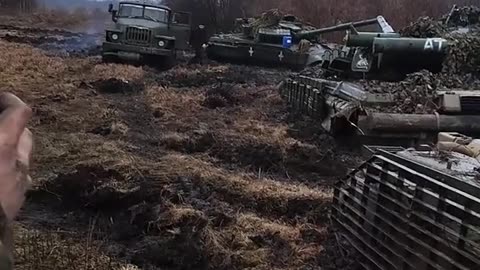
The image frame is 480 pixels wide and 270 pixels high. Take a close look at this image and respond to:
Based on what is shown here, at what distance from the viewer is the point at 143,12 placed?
19656 millimetres

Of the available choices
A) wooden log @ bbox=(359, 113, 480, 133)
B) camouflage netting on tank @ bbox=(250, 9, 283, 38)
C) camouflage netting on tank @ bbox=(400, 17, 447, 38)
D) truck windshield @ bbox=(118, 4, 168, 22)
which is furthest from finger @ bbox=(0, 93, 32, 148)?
truck windshield @ bbox=(118, 4, 168, 22)

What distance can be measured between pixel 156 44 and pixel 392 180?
48.0 ft

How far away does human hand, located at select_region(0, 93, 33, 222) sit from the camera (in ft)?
3.04

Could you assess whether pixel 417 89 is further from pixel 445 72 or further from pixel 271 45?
pixel 271 45

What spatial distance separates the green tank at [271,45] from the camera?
1870 cm

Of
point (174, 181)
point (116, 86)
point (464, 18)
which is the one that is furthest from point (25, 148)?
point (116, 86)

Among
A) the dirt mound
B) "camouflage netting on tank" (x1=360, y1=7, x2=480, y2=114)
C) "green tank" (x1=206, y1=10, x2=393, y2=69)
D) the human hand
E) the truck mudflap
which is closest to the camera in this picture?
the human hand

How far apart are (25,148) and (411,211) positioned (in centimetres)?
360

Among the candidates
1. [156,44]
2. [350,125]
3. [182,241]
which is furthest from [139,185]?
[156,44]

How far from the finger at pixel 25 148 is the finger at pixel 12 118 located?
0.02 m

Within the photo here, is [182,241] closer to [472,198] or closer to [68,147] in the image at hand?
[472,198]

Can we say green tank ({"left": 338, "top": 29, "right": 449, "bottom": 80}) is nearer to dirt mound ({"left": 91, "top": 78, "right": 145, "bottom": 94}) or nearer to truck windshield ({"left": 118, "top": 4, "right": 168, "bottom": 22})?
dirt mound ({"left": 91, "top": 78, "right": 145, "bottom": 94})

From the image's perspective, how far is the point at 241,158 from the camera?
881cm

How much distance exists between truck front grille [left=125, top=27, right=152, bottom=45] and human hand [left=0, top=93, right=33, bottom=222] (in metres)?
18.0
